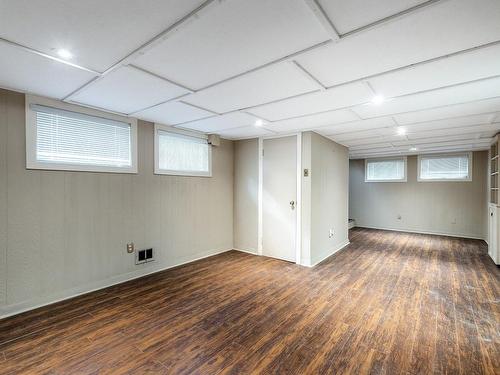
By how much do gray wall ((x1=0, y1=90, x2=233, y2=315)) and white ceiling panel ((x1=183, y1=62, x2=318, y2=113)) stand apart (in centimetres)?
149

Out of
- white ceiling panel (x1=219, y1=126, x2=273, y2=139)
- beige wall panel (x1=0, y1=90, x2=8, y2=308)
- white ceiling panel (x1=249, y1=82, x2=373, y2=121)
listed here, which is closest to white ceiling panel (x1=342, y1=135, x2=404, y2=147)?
white ceiling panel (x1=219, y1=126, x2=273, y2=139)

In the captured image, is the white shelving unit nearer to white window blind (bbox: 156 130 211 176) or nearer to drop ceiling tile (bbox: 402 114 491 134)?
drop ceiling tile (bbox: 402 114 491 134)

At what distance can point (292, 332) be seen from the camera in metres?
2.26

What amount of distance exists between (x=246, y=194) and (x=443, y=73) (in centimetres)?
352

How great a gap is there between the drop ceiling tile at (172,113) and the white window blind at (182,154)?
0.38 metres

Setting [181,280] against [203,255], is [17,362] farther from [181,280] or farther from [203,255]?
[203,255]

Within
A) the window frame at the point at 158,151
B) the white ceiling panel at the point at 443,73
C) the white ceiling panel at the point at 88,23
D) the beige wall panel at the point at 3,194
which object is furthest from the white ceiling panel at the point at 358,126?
the beige wall panel at the point at 3,194

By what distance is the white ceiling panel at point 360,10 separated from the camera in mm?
1199

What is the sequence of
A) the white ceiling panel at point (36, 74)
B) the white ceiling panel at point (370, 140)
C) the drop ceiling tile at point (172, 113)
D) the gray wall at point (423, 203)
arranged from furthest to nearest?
the gray wall at point (423, 203) < the white ceiling panel at point (370, 140) < the drop ceiling tile at point (172, 113) < the white ceiling panel at point (36, 74)

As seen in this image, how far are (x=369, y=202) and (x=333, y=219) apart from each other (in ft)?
12.0

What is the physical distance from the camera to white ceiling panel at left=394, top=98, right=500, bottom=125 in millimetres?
2664

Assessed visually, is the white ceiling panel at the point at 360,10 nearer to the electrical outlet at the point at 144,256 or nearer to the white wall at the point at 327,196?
the white wall at the point at 327,196

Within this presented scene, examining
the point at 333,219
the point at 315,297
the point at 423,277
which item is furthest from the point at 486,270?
the point at 315,297

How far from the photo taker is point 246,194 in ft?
16.1
